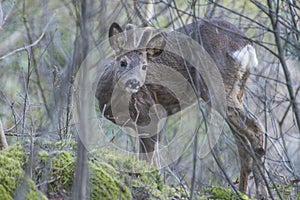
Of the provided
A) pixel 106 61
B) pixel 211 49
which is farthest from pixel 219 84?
pixel 106 61

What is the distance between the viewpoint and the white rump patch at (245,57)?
605 cm

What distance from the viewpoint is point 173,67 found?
609 cm

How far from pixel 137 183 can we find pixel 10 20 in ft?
16.8

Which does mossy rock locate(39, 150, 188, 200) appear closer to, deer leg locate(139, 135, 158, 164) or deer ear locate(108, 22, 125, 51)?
deer leg locate(139, 135, 158, 164)

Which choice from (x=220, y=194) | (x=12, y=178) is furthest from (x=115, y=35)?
(x=12, y=178)

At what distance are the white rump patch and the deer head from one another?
0.74m

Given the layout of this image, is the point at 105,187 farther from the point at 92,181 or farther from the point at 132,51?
the point at 132,51

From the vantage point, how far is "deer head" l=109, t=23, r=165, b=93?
5.64 meters

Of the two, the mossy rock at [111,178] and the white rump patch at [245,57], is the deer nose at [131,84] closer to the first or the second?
the white rump patch at [245,57]

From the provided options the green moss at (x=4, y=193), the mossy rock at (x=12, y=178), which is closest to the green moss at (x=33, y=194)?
the mossy rock at (x=12, y=178)

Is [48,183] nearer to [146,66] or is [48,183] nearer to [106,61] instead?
[146,66]

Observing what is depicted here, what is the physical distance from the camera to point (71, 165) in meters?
3.77

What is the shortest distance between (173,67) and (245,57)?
0.70 metres

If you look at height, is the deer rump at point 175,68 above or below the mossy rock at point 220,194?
above
